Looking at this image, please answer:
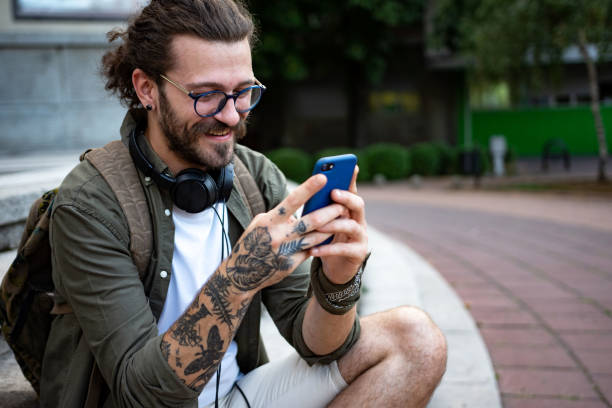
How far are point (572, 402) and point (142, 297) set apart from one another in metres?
2.12

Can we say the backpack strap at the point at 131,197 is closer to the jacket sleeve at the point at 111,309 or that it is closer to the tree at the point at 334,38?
the jacket sleeve at the point at 111,309

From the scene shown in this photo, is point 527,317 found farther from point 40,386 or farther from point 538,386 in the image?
point 40,386

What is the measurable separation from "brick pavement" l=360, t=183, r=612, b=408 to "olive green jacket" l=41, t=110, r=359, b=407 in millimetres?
1639

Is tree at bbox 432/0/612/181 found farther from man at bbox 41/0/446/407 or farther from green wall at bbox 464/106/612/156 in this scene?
man at bbox 41/0/446/407

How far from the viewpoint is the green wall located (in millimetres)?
19438

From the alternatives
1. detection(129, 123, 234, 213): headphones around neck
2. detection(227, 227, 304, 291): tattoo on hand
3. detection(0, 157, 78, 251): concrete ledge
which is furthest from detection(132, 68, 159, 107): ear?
detection(0, 157, 78, 251): concrete ledge

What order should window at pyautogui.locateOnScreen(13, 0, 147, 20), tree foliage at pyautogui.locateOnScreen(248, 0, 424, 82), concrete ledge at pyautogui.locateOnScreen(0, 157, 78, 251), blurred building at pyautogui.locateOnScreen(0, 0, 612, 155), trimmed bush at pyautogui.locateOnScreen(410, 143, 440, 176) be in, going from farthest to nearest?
blurred building at pyautogui.locateOnScreen(0, 0, 612, 155), trimmed bush at pyautogui.locateOnScreen(410, 143, 440, 176), tree foliage at pyautogui.locateOnScreen(248, 0, 424, 82), window at pyautogui.locateOnScreen(13, 0, 147, 20), concrete ledge at pyautogui.locateOnScreen(0, 157, 78, 251)

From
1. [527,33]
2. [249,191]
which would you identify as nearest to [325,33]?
[527,33]

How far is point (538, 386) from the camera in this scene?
9.32ft

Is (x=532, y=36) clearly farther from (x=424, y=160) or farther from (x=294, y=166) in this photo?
(x=294, y=166)

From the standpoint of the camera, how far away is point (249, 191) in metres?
1.95

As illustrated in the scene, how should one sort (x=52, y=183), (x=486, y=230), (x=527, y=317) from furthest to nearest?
(x=486, y=230)
(x=527, y=317)
(x=52, y=183)

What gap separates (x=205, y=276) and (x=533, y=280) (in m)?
3.63

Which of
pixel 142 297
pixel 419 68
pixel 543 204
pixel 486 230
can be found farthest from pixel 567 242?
pixel 419 68
